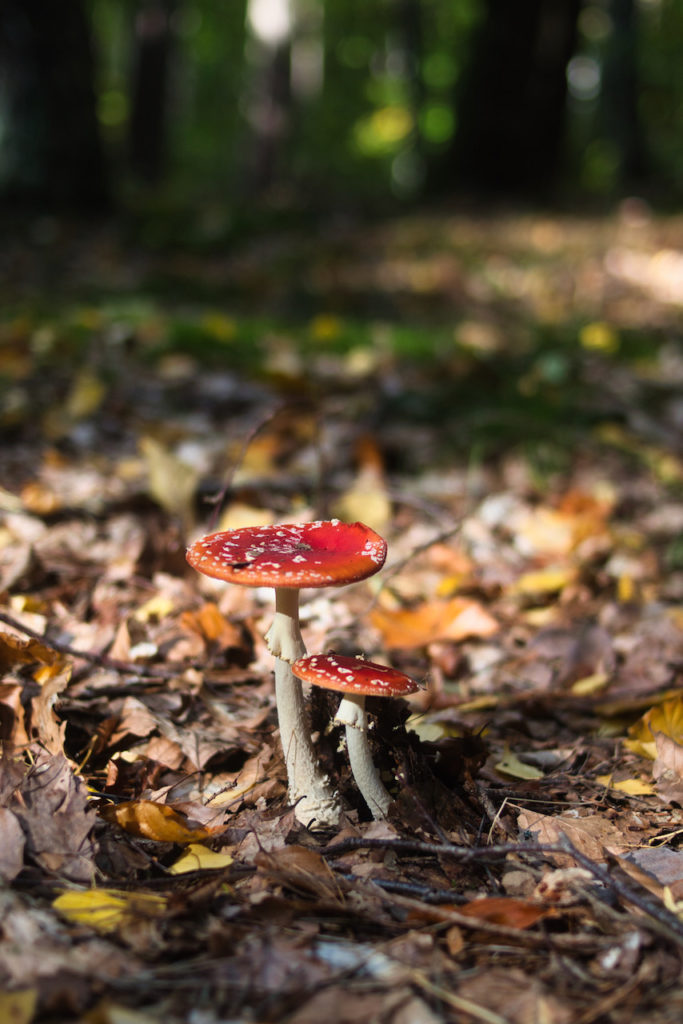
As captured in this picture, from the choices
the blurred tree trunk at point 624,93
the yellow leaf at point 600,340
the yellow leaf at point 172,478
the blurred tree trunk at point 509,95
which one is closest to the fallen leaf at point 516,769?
the yellow leaf at point 172,478

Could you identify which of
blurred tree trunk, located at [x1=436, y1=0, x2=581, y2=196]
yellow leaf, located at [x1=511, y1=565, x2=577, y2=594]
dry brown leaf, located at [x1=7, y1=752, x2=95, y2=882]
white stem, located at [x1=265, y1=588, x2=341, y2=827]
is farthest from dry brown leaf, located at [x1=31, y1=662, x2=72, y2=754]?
blurred tree trunk, located at [x1=436, y1=0, x2=581, y2=196]

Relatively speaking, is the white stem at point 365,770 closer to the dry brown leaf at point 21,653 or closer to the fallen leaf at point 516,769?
the fallen leaf at point 516,769

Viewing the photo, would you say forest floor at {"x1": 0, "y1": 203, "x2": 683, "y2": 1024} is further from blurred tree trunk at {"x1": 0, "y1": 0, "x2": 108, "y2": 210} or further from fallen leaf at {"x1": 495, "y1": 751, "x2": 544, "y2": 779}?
blurred tree trunk at {"x1": 0, "y1": 0, "x2": 108, "y2": 210}

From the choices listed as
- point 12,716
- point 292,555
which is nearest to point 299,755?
point 292,555

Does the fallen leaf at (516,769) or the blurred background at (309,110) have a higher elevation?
the blurred background at (309,110)

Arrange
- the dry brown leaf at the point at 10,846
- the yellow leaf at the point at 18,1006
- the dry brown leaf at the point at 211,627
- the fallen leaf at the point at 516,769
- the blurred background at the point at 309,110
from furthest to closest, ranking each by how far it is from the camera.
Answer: the blurred background at the point at 309,110 < the dry brown leaf at the point at 211,627 < the fallen leaf at the point at 516,769 < the dry brown leaf at the point at 10,846 < the yellow leaf at the point at 18,1006

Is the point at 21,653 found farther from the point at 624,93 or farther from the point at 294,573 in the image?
the point at 624,93

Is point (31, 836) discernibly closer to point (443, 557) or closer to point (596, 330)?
point (443, 557)
